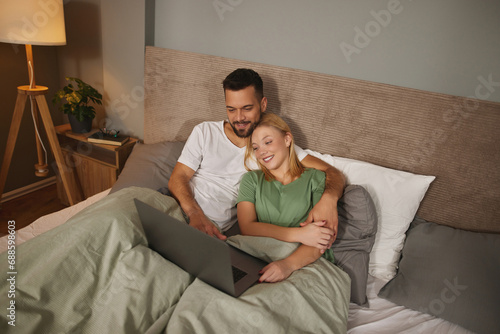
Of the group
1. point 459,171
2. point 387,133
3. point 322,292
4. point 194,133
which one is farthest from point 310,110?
point 322,292

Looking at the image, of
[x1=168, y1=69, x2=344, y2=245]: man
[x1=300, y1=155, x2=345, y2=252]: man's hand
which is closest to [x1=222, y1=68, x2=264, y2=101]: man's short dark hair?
[x1=168, y1=69, x2=344, y2=245]: man

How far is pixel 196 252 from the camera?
94 cm

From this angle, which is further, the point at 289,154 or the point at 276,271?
the point at 289,154

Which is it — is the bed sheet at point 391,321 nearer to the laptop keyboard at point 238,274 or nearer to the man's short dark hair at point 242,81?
the laptop keyboard at point 238,274

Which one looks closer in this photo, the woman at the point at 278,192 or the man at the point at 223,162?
the woman at the point at 278,192

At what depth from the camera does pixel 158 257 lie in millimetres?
1064

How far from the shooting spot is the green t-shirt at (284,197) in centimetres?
136

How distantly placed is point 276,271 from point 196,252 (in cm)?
34

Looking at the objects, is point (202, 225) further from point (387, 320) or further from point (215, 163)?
point (387, 320)

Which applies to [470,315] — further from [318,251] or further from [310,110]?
[310,110]

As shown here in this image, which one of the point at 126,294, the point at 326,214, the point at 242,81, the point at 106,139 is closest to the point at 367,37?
the point at 242,81

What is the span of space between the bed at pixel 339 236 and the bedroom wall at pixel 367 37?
0.12m

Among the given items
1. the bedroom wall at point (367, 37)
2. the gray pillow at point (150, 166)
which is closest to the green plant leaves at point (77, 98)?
the gray pillow at point (150, 166)

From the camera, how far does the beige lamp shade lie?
5.36ft
